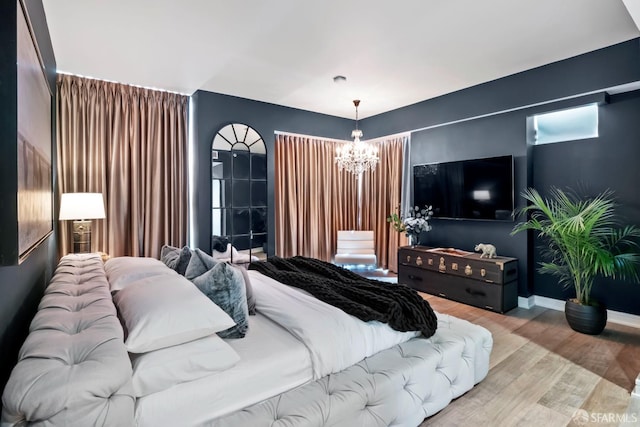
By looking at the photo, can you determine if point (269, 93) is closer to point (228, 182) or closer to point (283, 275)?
point (228, 182)

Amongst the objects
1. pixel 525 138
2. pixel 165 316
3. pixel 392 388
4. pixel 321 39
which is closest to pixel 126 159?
pixel 321 39

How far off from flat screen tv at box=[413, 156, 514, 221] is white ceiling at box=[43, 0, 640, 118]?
106cm

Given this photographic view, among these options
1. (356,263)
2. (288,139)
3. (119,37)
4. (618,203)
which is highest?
(119,37)

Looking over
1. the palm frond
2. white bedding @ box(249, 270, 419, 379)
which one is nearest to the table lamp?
white bedding @ box(249, 270, 419, 379)

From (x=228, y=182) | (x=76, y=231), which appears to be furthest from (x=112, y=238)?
(x=228, y=182)

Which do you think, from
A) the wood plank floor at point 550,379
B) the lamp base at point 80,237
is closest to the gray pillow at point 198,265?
the wood plank floor at point 550,379

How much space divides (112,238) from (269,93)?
2.58 metres

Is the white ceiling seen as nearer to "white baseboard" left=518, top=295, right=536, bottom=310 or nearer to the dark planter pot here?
the dark planter pot

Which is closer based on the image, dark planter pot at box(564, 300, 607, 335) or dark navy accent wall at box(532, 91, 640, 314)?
dark planter pot at box(564, 300, 607, 335)

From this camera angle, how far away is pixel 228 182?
4.36 meters

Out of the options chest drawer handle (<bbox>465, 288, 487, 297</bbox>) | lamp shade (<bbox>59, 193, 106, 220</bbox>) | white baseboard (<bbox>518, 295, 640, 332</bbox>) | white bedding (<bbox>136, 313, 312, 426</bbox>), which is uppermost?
lamp shade (<bbox>59, 193, 106, 220</bbox>)

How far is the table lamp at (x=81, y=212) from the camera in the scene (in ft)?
10.3

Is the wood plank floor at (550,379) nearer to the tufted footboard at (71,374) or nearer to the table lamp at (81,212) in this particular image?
the tufted footboard at (71,374)

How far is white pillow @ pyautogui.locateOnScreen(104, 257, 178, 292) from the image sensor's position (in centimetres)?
195
